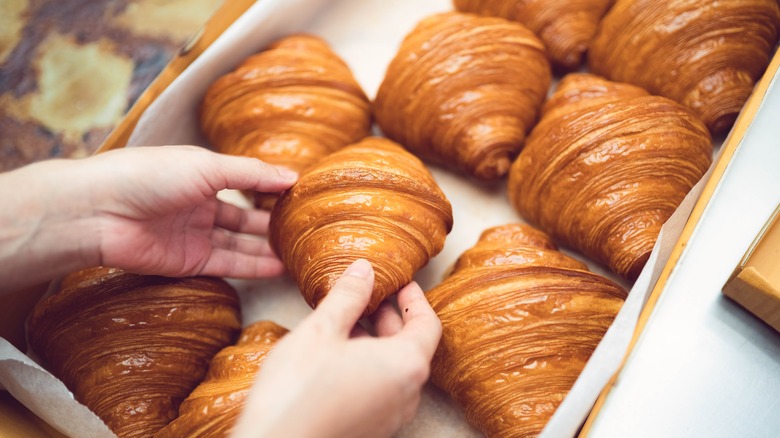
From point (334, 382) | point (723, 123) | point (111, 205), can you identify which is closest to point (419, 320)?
point (334, 382)

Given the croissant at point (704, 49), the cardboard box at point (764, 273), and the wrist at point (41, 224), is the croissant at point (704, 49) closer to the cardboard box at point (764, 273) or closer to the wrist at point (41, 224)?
the cardboard box at point (764, 273)

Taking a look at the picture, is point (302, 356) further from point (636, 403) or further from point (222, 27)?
point (222, 27)

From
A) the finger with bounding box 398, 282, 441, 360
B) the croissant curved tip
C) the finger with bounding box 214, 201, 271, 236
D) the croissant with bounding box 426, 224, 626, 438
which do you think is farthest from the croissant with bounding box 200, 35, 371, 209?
the croissant curved tip

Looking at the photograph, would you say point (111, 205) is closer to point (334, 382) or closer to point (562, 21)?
point (334, 382)

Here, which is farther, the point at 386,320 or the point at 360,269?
the point at 386,320

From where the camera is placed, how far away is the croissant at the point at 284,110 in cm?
147

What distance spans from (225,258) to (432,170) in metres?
0.61

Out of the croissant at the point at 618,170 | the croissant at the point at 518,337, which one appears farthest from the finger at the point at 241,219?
the croissant at the point at 618,170

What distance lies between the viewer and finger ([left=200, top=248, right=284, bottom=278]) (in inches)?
55.5

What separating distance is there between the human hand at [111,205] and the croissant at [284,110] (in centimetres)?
17

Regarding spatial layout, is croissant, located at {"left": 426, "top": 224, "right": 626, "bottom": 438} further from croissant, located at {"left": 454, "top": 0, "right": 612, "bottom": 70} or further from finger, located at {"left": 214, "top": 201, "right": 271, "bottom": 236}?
croissant, located at {"left": 454, "top": 0, "right": 612, "bottom": 70}

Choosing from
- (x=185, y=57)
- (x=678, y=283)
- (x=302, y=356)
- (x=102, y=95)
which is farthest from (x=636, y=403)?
(x=102, y=95)

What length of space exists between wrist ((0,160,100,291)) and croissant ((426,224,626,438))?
2.53ft

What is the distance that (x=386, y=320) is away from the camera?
48.9 inches
